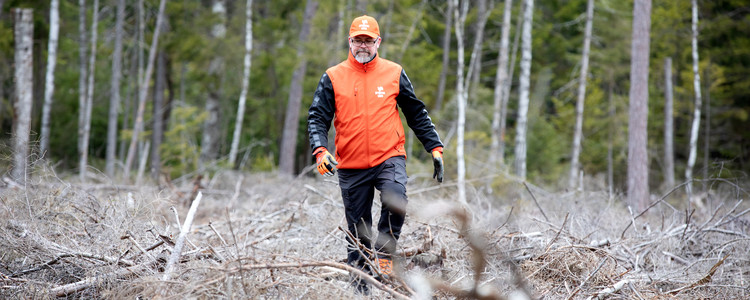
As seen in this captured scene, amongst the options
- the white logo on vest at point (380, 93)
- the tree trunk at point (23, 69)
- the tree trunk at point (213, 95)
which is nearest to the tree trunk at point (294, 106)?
the tree trunk at point (213, 95)

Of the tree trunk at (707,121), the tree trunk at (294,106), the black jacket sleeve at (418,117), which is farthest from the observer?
the tree trunk at (707,121)

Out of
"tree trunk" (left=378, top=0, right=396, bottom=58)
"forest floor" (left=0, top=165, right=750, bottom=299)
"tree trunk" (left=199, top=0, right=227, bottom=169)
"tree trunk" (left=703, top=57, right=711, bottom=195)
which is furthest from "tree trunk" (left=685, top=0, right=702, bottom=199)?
"tree trunk" (left=199, top=0, right=227, bottom=169)

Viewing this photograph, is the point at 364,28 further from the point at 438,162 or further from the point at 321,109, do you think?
the point at 438,162

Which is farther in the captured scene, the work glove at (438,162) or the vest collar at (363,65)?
the work glove at (438,162)

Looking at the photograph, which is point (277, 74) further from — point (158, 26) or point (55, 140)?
point (55, 140)

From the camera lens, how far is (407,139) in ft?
58.9

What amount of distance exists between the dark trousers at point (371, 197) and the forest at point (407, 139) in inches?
20.2

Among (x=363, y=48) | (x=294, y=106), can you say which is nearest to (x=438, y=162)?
(x=363, y=48)

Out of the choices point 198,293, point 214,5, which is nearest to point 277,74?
point 214,5

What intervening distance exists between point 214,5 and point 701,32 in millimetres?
15724

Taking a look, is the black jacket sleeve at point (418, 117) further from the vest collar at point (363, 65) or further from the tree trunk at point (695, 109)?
the tree trunk at point (695, 109)

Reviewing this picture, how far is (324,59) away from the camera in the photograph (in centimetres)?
1266

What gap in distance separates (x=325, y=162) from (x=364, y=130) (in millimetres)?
388

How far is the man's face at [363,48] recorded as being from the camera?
4348 mm
